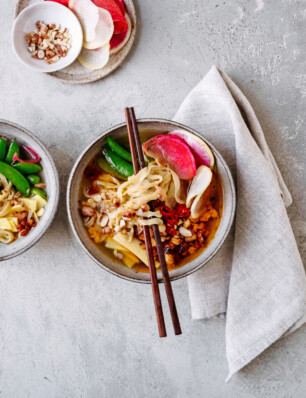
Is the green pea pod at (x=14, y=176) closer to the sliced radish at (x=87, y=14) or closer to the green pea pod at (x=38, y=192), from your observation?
the green pea pod at (x=38, y=192)

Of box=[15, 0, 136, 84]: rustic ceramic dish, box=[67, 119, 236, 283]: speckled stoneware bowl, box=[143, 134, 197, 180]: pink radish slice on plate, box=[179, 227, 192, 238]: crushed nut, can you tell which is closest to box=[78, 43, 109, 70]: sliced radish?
box=[15, 0, 136, 84]: rustic ceramic dish

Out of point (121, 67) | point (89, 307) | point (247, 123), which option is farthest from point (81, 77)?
point (89, 307)

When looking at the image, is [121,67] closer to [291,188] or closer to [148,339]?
[291,188]

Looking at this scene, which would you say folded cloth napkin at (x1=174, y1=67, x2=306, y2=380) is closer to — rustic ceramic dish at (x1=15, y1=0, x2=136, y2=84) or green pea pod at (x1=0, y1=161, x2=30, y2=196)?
rustic ceramic dish at (x1=15, y1=0, x2=136, y2=84)

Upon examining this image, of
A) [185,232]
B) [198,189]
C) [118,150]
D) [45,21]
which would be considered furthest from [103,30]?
[185,232]

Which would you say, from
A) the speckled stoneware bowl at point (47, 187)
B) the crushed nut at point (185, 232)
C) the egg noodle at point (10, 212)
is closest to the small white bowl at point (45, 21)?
the speckled stoneware bowl at point (47, 187)
